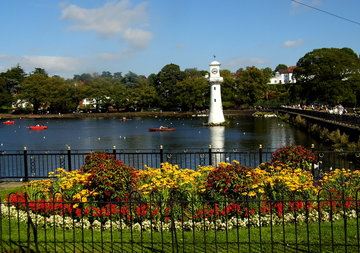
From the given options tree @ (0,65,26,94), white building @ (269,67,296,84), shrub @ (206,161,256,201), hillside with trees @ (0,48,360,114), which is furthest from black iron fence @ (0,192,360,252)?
white building @ (269,67,296,84)

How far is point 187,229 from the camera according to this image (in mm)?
10789

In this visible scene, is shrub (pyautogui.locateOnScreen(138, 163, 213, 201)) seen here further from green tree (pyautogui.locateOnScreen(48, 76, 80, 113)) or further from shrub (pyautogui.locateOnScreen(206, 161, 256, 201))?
green tree (pyautogui.locateOnScreen(48, 76, 80, 113))

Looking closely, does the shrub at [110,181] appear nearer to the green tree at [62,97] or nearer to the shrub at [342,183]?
the shrub at [342,183]

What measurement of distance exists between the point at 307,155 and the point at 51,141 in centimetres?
4738

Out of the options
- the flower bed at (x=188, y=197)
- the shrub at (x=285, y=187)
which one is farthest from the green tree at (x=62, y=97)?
the shrub at (x=285, y=187)

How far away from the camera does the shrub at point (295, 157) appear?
1577 centimetres

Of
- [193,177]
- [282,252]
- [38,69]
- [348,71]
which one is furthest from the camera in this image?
[38,69]

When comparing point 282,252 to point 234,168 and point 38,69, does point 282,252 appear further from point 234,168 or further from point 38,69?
point 38,69

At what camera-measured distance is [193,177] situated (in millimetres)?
13094

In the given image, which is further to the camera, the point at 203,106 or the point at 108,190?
the point at 203,106

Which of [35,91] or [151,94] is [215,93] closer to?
[151,94]

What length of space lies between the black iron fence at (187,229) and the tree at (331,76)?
254 ft

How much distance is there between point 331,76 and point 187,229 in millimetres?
81798

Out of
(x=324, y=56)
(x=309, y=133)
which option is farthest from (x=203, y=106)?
(x=309, y=133)
